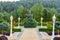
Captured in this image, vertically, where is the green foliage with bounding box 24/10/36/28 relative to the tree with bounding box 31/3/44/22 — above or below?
below

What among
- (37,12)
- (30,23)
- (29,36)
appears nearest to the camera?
(29,36)

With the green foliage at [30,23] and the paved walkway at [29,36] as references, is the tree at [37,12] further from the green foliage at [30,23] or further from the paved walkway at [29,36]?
the paved walkway at [29,36]

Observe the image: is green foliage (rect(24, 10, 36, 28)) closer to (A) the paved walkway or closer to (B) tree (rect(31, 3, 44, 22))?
(B) tree (rect(31, 3, 44, 22))

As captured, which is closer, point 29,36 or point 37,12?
point 29,36

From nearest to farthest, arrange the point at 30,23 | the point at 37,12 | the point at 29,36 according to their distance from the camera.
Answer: the point at 29,36 < the point at 30,23 < the point at 37,12

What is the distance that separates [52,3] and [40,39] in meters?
35.6

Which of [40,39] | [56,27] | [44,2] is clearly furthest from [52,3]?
[40,39]

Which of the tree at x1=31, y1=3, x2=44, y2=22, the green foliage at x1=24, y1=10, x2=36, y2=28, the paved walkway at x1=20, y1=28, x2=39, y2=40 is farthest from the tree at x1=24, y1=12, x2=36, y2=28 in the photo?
the paved walkway at x1=20, y1=28, x2=39, y2=40

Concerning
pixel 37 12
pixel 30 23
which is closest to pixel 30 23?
pixel 30 23

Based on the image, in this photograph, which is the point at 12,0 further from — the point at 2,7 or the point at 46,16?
the point at 46,16

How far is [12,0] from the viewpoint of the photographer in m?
50.2

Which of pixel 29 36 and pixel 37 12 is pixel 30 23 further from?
pixel 29 36

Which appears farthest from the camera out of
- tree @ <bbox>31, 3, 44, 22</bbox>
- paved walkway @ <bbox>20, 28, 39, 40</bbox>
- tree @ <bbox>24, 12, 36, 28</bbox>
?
tree @ <bbox>31, 3, 44, 22</bbox>

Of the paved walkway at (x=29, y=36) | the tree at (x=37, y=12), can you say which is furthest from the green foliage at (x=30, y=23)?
the paved walkway at (x=29, y=36)
